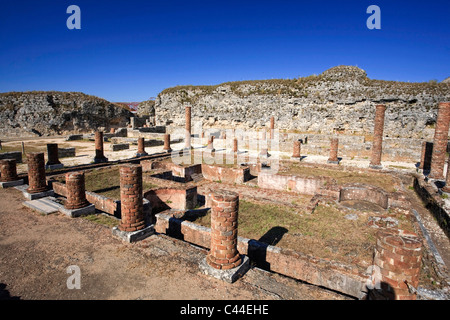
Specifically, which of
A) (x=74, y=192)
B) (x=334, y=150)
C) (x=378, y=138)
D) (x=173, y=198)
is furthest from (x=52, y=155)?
(x=378, y=138)

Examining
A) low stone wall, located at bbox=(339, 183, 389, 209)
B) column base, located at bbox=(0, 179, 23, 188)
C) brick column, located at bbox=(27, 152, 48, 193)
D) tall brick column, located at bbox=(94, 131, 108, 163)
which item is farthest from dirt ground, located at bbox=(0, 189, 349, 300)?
tall brick column, located at bbox=(94, 131, 108, 163)

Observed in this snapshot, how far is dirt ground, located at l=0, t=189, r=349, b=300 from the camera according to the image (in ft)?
13.2

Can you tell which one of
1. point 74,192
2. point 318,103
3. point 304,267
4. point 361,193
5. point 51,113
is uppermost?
point 318,103

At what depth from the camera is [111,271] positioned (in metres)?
4.63

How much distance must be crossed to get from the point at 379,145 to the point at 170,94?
29.0 meters

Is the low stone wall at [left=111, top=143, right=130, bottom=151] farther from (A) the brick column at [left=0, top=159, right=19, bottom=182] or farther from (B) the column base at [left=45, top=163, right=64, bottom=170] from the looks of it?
(A) the brick column at [left=0, top=159, right=19, bottom=182]

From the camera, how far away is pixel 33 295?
405cm

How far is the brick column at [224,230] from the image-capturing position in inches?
177

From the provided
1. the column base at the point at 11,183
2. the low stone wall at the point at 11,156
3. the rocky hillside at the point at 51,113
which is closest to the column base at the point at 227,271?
the column base at the point at 11,183

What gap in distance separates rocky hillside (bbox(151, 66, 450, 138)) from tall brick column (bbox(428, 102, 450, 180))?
45.6ft

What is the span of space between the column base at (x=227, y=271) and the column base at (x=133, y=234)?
1.85 m

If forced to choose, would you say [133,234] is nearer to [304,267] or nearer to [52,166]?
[304,267]

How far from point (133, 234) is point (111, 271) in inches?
43.7
